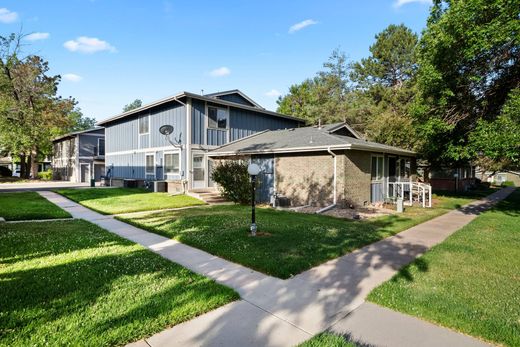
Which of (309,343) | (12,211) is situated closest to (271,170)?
(12,211)

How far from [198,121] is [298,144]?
20.6 feet

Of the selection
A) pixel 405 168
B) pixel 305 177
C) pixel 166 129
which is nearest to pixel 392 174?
pixel 405 168

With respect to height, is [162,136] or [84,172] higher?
[162,136]

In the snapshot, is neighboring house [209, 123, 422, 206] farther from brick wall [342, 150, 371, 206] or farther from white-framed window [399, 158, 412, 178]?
white-framed window [399, 158, 412, 178]

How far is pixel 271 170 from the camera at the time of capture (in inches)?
559

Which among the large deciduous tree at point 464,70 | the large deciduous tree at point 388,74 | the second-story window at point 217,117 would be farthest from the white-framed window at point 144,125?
the large deciduous tree at point 388,74

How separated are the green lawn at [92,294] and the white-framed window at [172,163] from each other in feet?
34.2

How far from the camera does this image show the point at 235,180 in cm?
1334

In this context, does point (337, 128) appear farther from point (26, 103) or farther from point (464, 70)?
point (26, 103)

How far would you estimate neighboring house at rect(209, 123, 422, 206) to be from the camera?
11.9 meters

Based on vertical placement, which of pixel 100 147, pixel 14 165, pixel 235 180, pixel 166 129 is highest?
pixel 100 147

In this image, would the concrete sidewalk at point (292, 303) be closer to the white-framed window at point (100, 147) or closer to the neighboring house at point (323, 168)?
the neighboring house at point (323, 168)

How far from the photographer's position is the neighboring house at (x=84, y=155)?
30.9m

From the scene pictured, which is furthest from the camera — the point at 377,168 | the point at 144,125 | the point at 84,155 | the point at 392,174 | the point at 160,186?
the point at 84,155
